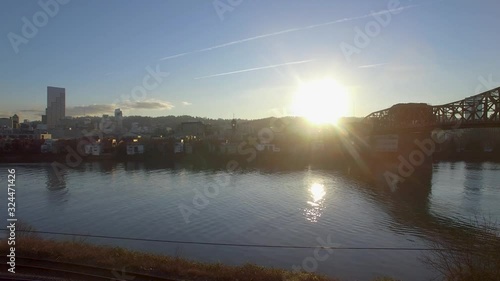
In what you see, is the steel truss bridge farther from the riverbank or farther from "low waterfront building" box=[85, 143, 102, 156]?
"low waterfront building" box=[85, 143, 102, 156]

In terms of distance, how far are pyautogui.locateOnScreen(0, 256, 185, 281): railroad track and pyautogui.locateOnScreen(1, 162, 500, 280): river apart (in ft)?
7.34

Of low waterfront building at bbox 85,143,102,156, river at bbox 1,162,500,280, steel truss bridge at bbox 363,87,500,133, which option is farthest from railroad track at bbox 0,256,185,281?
low waterfront building at bbox 85,143,102,156

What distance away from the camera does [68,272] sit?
197 inches

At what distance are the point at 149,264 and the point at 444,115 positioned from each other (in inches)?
797

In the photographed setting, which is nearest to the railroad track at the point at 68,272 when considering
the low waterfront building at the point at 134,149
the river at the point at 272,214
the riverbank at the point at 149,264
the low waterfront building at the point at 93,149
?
the riverbank at the point at 149,264

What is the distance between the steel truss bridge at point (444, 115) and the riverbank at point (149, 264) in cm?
1241

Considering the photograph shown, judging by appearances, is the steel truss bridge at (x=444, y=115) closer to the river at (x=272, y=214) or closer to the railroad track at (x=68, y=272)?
the river at (x=272, y=214)

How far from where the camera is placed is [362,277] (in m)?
6.35

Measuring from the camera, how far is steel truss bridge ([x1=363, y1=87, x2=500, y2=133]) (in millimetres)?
15377

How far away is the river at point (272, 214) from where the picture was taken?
7496 millimetres

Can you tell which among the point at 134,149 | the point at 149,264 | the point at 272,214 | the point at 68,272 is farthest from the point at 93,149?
the point at 68,272

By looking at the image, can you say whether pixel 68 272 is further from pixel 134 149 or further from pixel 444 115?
pixel 134 149

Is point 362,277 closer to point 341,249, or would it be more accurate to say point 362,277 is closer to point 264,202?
point 341,249

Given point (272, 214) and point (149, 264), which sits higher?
point (149, 264)
